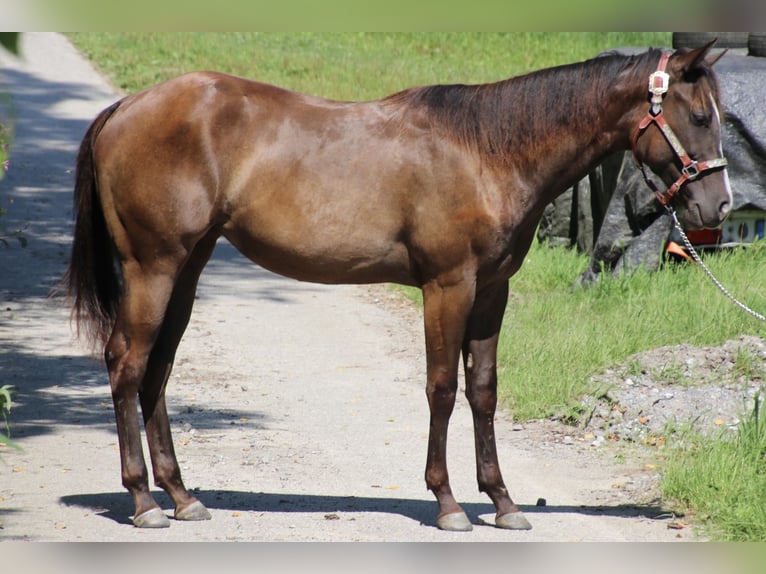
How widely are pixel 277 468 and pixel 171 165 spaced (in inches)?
77.4

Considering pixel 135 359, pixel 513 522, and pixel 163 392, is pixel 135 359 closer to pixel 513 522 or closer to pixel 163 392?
pixel 163 392

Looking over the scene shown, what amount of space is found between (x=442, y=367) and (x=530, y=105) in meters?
1.32

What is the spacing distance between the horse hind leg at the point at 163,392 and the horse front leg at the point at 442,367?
1.15 m

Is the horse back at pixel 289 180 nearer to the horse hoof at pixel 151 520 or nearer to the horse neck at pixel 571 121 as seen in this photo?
the horse neck at pixel 571 121

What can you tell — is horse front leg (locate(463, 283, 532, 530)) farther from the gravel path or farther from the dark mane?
the dark mane

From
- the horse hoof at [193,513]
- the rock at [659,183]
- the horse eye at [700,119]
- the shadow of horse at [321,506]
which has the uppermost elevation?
the horse eye at [700,119]

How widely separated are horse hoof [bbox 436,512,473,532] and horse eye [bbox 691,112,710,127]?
2.14 metres

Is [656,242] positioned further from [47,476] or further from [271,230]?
[47,476]

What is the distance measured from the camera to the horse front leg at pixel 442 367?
4914mm

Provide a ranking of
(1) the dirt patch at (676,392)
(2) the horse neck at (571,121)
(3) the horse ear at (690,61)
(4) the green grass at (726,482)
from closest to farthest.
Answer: (3) the horse ear at (690,61) < (2) the horse neck at (571,121) < (4) the green grass at (726,482) < (1) the dirt patch at (676,392)

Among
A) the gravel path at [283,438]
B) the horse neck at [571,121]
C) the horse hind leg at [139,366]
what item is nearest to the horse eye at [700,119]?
the horse neck at [571,121]

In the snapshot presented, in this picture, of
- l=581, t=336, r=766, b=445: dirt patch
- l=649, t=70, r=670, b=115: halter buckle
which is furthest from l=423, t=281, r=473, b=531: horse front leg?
l=581, t=336, r=766, b=445: dirt patch

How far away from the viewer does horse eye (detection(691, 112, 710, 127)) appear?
471 centimetres

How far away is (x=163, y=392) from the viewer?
5.28 metres
